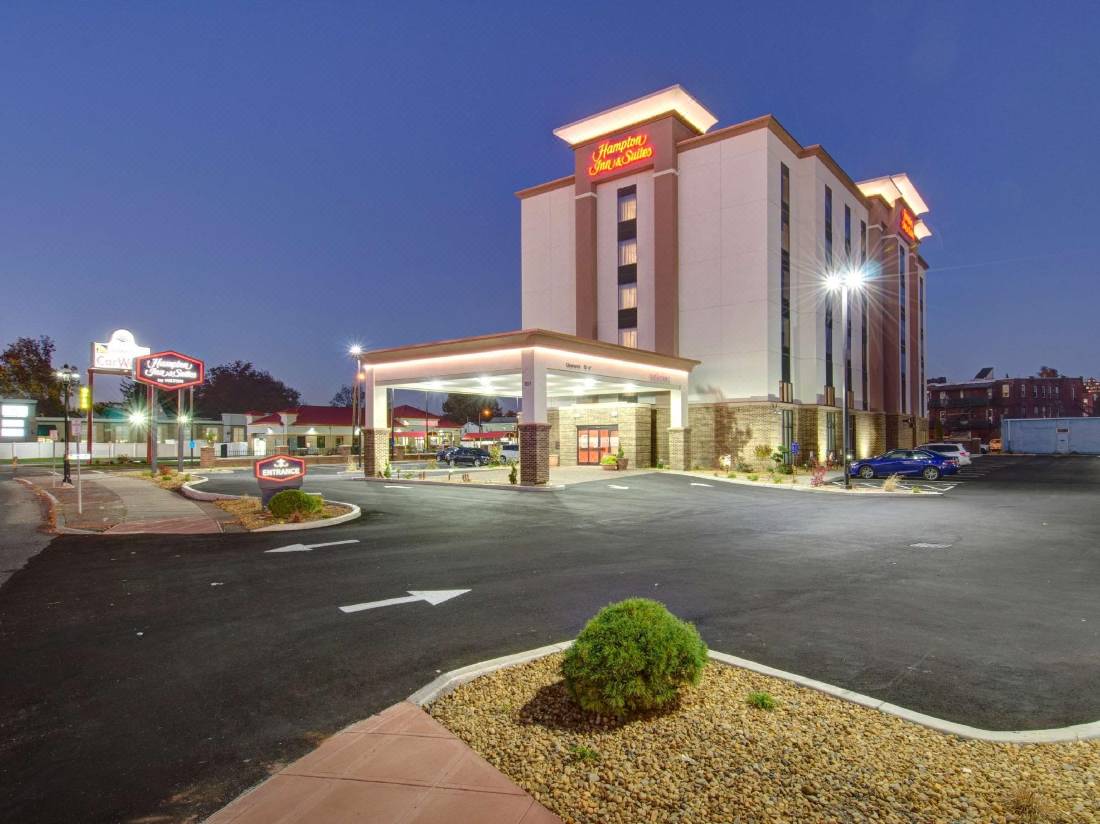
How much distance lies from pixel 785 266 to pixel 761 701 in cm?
3732

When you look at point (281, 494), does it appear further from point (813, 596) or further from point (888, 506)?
point (888, 506)

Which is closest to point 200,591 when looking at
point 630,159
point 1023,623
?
point 1023,623

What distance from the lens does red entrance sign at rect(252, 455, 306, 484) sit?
16547 mm

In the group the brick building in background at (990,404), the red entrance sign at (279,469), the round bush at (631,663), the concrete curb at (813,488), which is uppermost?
the brick building in background at (990,404)

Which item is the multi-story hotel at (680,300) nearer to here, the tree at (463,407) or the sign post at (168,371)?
the sign post at (168,371)

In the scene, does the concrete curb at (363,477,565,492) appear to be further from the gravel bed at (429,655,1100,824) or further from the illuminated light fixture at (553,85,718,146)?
the illuminated light fixture at (553,85,718,146)

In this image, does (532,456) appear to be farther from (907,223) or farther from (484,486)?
(907,223)

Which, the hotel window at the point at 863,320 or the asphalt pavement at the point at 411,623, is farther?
the hotel window at the point at 863,320

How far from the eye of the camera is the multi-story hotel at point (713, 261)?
35688mm

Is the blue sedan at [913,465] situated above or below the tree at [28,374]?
below

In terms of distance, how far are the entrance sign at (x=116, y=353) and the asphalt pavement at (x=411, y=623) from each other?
130 ft

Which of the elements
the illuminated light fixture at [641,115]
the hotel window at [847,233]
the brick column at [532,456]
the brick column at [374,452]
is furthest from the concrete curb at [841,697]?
the hotel window at [847,233]

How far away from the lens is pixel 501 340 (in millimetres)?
27266

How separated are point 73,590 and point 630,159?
126ft
